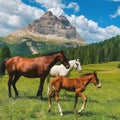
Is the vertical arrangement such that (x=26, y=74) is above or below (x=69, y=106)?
above

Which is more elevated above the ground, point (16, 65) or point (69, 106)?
point (16, 65)

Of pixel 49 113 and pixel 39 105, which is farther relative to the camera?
pixel 39 105

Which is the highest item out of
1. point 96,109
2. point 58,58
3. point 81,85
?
point 58,58

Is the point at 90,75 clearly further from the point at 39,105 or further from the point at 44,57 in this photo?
the point at 44,57

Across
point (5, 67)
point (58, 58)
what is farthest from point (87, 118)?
point (5, 67)

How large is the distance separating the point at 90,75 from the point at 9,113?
505 cm

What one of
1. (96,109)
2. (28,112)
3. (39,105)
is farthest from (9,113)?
(96,109)

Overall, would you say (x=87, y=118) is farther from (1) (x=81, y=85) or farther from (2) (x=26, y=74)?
(2) (x=26, y=74)

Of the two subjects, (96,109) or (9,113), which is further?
(96,109)

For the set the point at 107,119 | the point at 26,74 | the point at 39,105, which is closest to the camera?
the point at 107,119

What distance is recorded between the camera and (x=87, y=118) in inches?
575

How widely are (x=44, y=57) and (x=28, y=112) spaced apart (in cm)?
747

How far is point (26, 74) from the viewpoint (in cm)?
2202

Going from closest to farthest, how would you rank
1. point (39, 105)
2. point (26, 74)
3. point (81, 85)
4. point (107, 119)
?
point (107, 119) < point (81, 85) < point (39, 105) < point (26, 74)
